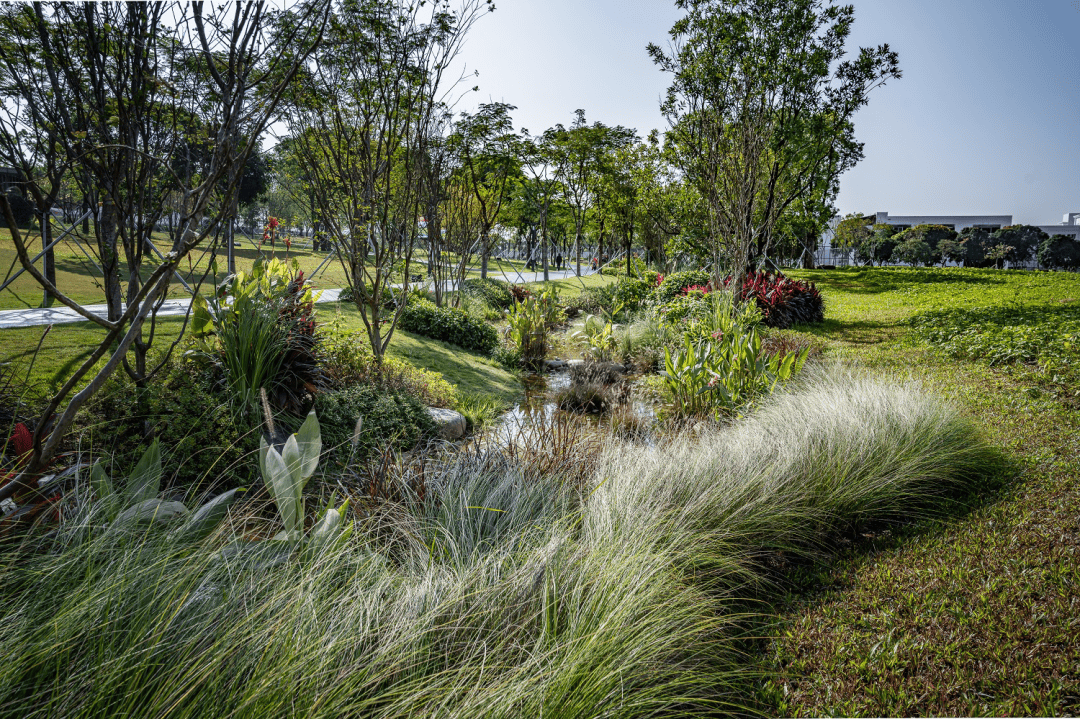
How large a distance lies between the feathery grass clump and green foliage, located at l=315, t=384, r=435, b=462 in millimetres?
1171

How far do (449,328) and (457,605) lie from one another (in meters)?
7.78

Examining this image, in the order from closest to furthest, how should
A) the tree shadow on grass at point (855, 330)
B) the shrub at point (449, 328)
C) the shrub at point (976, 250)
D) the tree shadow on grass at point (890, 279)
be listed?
the tree shadow on grass at point (855, 330) → the shrub at point (449, 328) → the tree shadow on grass at point (890, 279) → the shrub at point (976, 250)

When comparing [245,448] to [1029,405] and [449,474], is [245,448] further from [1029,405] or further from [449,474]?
[1029,405]

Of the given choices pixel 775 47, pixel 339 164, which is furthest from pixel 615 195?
pixel 339 164

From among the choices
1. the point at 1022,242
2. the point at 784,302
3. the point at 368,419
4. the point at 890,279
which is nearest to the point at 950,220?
the point at 1022,242

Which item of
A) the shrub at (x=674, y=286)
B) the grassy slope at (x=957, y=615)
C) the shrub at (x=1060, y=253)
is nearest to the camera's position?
the grassy slope at (x=957, y=615)

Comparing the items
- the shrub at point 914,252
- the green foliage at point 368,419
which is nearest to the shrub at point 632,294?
the green foliage at point 368,419

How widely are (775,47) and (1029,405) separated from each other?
42.1 ft

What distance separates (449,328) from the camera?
957cm

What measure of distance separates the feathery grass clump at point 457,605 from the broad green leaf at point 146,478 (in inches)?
11.8

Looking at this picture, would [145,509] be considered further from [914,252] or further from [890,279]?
[914,252]

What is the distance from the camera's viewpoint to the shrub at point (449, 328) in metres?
9.55

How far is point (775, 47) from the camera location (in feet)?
46.6

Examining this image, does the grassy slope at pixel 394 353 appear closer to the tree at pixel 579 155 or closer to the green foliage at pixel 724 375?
the green foliage at pixel 724 375
